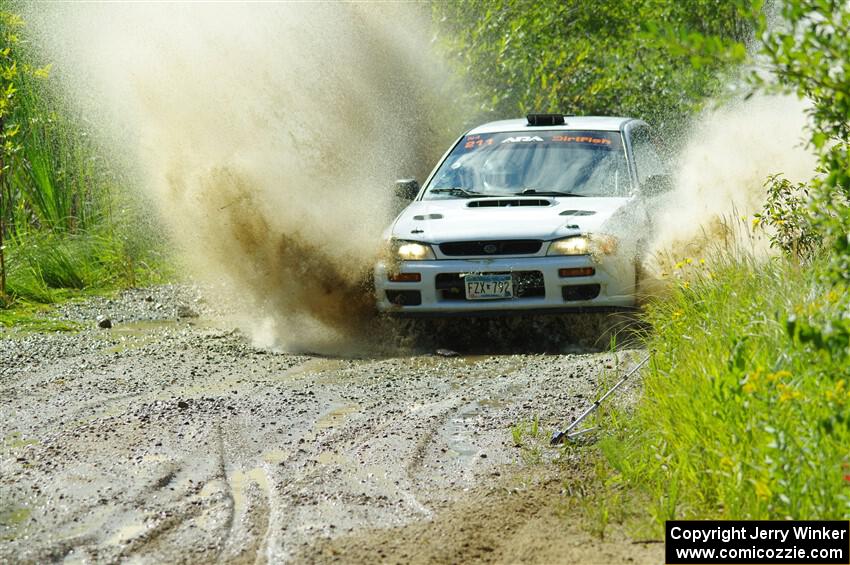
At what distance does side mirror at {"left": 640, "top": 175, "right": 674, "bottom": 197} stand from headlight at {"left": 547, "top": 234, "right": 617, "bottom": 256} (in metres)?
0.90

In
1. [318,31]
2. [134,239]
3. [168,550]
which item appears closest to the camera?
[168,550]

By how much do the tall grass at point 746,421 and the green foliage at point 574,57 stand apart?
9281 mm

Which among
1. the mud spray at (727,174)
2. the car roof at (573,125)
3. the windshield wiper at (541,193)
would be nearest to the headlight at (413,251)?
the windshield wiper at (541,193)

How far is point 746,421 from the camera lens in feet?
15.3

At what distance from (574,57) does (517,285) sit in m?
7.60

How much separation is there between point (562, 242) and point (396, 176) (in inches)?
323

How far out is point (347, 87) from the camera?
1504 centimetres

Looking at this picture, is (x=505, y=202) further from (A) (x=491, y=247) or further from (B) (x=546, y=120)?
(B) (x=546, y=120)

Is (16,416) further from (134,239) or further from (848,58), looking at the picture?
(134,239)

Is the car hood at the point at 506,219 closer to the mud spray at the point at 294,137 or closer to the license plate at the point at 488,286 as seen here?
the license plate at the point at 488,286

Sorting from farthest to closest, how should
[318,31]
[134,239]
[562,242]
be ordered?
[318,31], [134,239], [562,242]

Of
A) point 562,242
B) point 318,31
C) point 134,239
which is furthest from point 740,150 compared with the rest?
point 134,239

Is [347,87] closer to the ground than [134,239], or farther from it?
farther from it

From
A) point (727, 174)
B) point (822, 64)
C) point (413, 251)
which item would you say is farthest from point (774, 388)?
point (727, 174)
